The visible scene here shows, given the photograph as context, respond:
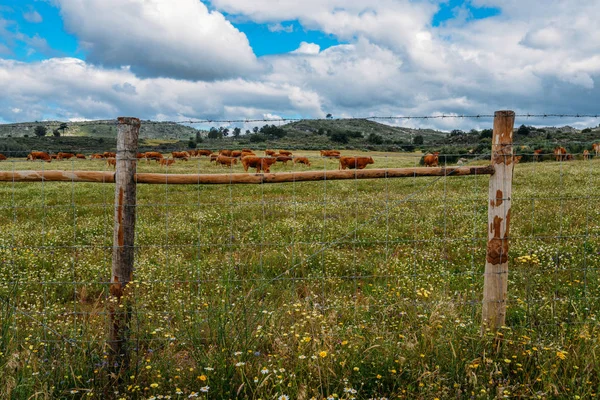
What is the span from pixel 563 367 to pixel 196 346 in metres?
3.87

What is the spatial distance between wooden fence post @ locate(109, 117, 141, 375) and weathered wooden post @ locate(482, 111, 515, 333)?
427 cm

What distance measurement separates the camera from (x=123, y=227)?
212 inches

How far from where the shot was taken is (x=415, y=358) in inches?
189

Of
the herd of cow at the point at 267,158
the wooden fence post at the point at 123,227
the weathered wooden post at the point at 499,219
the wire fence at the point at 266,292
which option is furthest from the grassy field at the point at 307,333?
the herd of cow at the point at 267,158

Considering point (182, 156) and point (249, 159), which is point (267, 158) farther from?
point (182, 156)

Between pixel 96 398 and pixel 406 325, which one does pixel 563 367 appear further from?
pixel 96 398

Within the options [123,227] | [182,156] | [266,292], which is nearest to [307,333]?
[266,292]

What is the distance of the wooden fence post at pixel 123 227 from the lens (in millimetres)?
5289

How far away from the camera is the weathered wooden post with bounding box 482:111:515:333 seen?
18.2 ft

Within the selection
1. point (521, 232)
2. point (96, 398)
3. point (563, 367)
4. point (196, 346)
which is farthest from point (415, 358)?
point (521, 232)

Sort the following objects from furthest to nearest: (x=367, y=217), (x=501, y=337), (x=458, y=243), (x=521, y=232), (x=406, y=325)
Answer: (x=367, y=217) < (x=521, y=232) < (x=458, y=243) < (x=406, y=325) < (x=501, y=337)

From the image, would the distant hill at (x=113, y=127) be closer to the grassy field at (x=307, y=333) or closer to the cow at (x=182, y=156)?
the cow at (x=182, y=156)

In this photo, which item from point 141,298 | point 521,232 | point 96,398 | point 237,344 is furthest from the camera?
point 521,232

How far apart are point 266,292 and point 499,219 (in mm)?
3616
